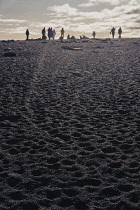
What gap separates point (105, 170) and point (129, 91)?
10.0 metres

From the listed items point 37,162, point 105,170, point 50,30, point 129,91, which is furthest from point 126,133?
point 50,30

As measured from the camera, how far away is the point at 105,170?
781 centimetres

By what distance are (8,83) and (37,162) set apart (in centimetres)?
1178

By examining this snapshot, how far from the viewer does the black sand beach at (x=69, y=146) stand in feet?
21.5

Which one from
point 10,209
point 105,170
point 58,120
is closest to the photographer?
point 10,209

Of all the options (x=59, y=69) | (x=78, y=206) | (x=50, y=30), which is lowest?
(x=78, y=206)

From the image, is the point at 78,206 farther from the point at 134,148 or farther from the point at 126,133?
the point at 126,133

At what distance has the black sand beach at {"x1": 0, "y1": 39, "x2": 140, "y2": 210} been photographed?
655 centimetres

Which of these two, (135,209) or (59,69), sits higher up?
(59,69)

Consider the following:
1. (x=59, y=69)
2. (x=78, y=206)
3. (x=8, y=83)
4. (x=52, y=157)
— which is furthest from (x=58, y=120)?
(x=59, y=69)

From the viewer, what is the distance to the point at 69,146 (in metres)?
9.47

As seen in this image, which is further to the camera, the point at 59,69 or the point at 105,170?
the point at 59,69

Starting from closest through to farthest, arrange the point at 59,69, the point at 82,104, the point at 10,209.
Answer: the point at 10,209 → the point at 82,104 → the point at 59,69

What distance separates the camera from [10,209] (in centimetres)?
602
